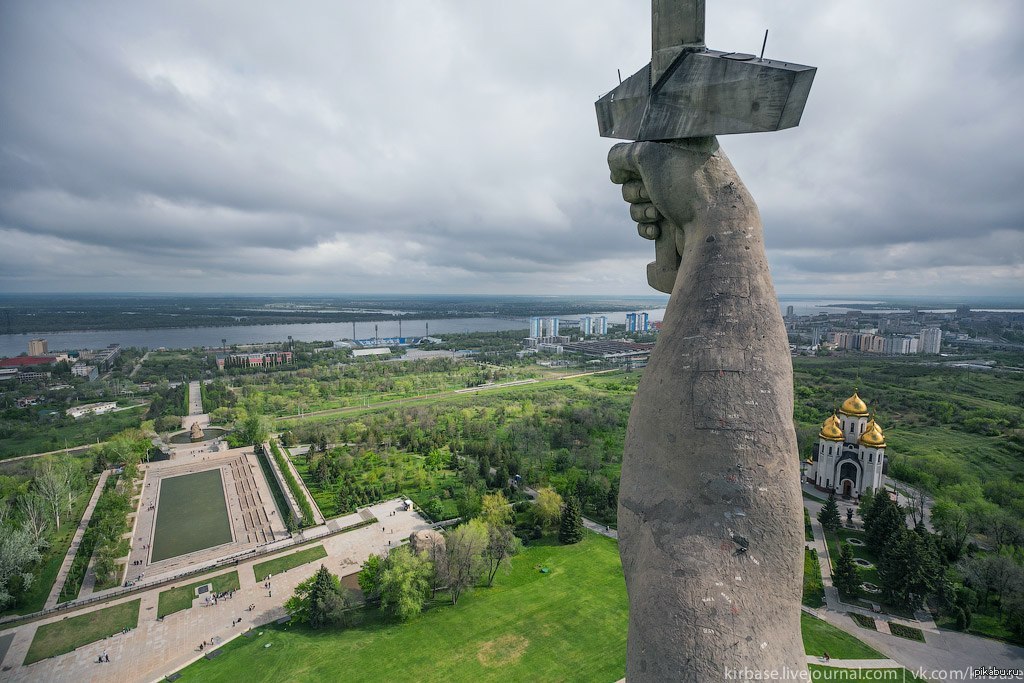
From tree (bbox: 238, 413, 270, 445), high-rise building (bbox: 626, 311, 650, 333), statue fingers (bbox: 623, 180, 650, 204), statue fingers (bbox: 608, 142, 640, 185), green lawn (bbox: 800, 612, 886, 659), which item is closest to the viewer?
statue fingers (bbox: 608, 142, 640, 185)

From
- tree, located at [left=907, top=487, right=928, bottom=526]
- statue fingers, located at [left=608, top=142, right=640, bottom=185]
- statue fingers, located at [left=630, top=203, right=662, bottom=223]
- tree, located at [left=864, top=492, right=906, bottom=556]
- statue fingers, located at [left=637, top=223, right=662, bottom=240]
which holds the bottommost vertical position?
tree, located at [left=907, top=487, right=928, bottom=526]

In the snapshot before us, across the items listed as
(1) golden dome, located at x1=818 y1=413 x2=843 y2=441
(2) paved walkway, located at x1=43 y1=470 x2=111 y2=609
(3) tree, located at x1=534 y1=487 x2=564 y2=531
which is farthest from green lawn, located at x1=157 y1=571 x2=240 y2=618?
(1) golden dome, located at x1=818 y1=413 x2=843 y2=441

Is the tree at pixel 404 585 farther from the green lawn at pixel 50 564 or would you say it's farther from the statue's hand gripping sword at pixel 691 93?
the statue's hand gripping sword at pixel 691 93

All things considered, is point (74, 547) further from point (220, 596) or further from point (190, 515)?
point (220, 596)

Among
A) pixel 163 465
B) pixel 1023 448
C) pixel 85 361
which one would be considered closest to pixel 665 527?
pixel 163 465

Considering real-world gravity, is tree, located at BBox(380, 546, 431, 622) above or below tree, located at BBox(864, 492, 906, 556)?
below

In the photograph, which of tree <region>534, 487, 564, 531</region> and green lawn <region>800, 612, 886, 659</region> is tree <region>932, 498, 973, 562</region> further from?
tree <region>534, 487, 564, 531</region>

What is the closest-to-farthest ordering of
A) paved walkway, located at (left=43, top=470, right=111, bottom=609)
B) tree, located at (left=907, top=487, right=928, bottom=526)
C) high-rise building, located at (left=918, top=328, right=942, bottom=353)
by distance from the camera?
paved walkway, located at (left=43, top=470, right=111, bottom=609), tree, located at (left=907, top=487, right=928, bottom=526), high-rise building, located at (left=918, top=328, right=942, bottom=353)
